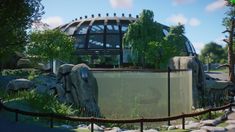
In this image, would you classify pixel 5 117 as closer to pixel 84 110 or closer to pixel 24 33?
pixel 84 110

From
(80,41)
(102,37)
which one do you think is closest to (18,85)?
(102,37)

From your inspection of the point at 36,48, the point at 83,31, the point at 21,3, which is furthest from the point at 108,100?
the point at 83,31

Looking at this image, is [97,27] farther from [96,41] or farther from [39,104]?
[39,104]

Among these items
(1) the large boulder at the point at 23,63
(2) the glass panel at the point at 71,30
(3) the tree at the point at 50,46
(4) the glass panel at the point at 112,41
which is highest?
(2) the glass panel at the point at 71,30

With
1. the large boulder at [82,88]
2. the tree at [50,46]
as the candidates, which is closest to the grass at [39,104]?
the large boulder at [82,88]

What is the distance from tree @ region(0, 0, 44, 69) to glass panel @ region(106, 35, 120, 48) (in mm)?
60663

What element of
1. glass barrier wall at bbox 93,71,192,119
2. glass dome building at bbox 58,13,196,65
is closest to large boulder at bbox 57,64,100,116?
glass barrier wall at bbox 93,71,192,119

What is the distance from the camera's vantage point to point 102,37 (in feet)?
271

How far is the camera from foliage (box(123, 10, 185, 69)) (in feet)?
192

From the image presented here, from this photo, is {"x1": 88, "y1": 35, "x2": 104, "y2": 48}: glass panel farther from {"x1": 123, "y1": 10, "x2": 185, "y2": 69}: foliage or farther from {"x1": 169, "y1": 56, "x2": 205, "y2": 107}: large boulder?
{"x1": 169, "y1": 56, "x2": 205, "y2": 107}: large boulder

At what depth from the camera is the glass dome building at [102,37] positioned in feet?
267

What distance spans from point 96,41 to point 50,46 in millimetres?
26140

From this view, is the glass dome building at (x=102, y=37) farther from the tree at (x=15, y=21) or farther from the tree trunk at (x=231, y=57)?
the tree at (x=15, y=21)

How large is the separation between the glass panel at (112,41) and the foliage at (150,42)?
17.7 metres
